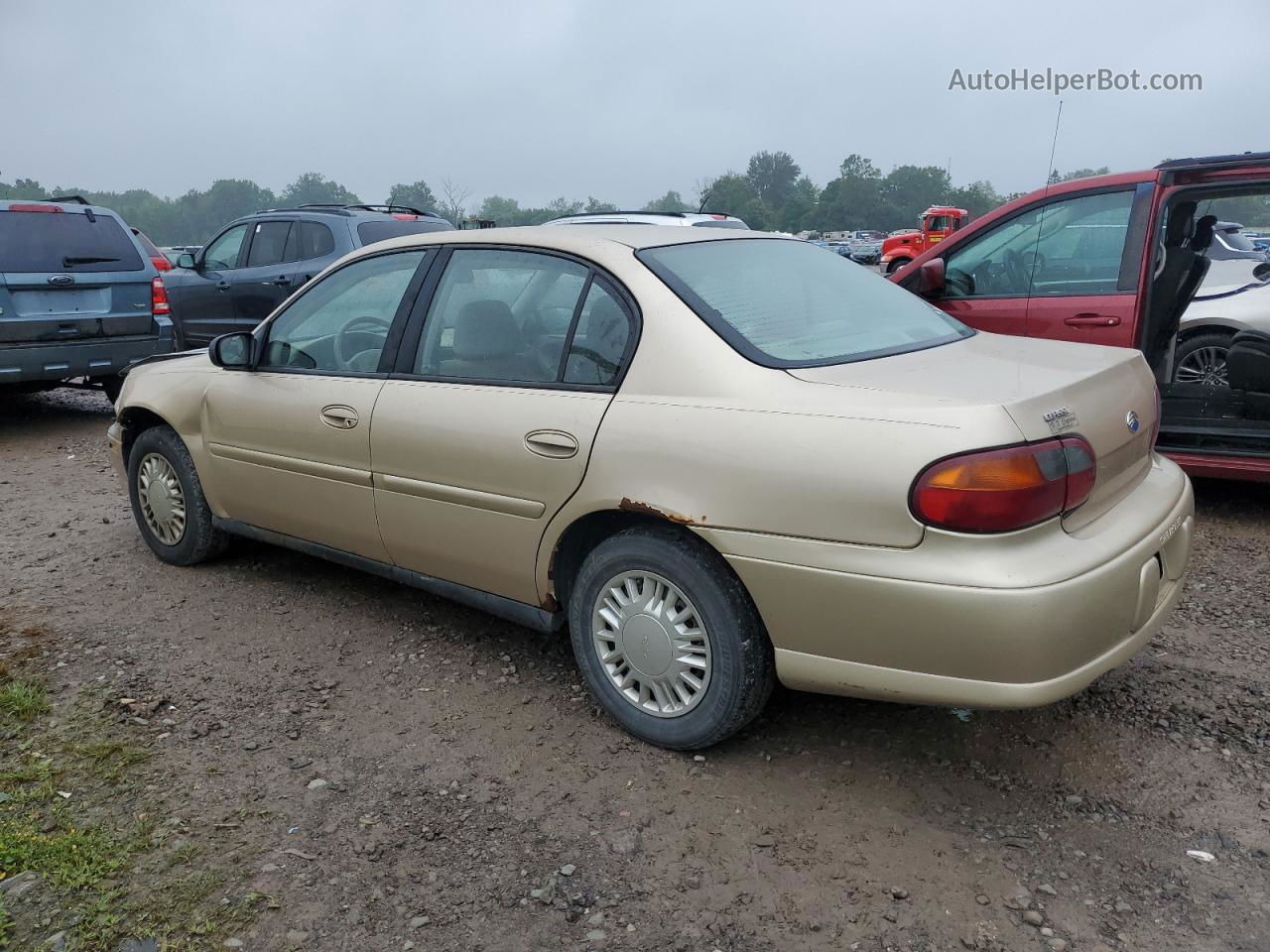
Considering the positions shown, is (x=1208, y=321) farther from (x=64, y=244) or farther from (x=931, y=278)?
(x=64, y=244)

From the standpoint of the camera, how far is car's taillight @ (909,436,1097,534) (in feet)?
8.05

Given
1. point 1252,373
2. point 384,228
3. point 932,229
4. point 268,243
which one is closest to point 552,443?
point 1252,373

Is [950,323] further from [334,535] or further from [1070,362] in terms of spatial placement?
[334,535]

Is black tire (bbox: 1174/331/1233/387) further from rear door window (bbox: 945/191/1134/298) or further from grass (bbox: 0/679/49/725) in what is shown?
grass (bbox: 0/679/49/725)

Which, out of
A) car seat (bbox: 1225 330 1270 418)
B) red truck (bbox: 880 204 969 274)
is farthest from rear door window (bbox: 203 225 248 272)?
red truck (bbox: 880 204 969 274)

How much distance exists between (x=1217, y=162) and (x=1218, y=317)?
1944 mm

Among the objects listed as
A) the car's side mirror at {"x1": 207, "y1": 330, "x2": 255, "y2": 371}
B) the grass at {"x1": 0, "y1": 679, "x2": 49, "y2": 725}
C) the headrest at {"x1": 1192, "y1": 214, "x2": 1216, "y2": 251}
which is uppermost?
the headrest at {"x1": 1192, "y1": 214, "x2": 1216, "y2": 251}

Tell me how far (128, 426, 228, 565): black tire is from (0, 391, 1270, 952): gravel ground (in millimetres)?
503

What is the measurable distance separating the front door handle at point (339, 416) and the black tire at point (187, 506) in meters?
1.10

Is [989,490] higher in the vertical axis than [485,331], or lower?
lower

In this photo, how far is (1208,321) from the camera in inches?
259

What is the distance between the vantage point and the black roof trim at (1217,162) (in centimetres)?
479

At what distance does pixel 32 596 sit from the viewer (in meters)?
4.54

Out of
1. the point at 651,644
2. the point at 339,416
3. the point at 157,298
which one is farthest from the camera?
the point at 157,298
